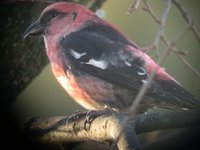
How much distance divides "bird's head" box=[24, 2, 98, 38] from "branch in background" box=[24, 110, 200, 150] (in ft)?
0.83

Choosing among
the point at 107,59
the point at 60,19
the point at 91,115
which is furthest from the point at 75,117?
the point at 60,19

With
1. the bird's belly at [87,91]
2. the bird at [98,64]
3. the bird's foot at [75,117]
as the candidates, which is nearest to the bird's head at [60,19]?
the bird at [98,64]

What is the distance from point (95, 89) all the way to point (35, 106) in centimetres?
18

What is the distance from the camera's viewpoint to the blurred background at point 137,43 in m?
1.64

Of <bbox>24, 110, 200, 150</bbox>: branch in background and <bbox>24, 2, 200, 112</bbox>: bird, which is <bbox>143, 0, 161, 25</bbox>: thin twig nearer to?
<bbox>24, 2, 200, 112</bbox>: bird

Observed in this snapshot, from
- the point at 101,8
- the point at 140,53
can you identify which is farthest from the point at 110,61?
the point at 101,8

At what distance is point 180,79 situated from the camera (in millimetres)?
1633

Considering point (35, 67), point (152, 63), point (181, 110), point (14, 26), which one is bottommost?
point (181, 110)

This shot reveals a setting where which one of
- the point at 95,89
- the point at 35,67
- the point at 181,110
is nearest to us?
the point at 181,110

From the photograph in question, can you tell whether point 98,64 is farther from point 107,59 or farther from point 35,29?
point 35,29

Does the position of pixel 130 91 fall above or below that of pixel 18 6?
below

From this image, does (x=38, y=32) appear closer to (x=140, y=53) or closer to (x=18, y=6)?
(x=18, y=6)

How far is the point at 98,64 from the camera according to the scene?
1.65 metres

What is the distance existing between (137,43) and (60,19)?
235 millimetres
